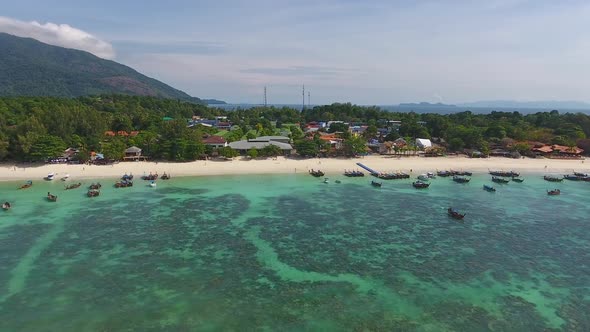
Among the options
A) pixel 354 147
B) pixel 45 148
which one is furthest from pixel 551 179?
pixel 45 148

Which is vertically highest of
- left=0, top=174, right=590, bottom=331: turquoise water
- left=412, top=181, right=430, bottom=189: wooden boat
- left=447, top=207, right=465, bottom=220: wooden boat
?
left=412, top=181, right=430, bottom=189: wooden boat

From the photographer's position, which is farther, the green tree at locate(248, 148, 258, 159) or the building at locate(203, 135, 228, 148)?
the building at locate(203, 135, 228, 148)

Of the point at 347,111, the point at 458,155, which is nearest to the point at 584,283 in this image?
the point at 458,155

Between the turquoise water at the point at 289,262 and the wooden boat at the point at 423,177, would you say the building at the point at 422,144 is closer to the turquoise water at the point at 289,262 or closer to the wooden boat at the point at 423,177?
the wooden boat at the point at 423,177

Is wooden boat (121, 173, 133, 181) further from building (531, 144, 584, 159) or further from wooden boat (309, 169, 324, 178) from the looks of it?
building (531, 144, 584, 159)

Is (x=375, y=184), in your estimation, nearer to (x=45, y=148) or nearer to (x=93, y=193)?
(x=93, y=193)

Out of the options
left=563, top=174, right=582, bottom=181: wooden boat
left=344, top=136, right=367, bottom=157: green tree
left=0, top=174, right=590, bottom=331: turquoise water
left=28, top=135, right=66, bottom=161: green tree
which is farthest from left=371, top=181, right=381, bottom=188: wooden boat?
left=28, top=135, right=66, bottom=161: green tree
